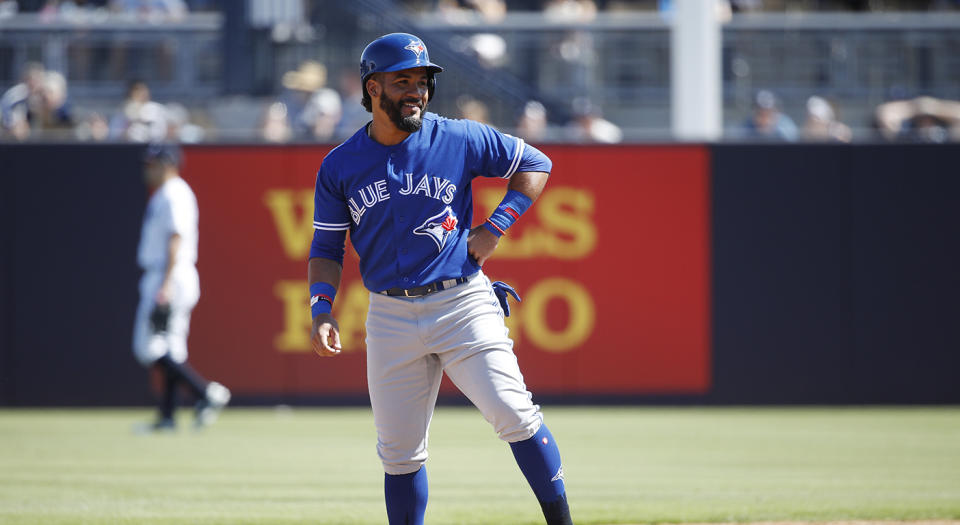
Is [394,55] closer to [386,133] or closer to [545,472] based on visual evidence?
[386,133]

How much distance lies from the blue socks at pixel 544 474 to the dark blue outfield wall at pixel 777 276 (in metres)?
8.26

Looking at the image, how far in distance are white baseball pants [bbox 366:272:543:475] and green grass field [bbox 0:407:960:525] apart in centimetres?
147

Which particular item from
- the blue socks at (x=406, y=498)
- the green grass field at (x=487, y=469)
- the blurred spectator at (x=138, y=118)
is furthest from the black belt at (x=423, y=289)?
the blurred spectator at (x=138, y=118)

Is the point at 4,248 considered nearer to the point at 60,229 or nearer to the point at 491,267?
the point at 60,229

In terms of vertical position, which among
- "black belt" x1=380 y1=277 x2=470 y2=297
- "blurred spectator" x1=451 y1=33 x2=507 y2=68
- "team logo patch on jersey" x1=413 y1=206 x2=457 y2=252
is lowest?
"black belt" x1=380 y1=277 x2=470 y2=297

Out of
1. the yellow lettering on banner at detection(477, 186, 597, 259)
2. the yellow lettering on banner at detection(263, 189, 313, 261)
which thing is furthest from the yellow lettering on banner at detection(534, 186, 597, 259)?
the yellow lettering on banner at detection(263, 189, 313, 261)

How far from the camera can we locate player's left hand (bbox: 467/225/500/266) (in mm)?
5188

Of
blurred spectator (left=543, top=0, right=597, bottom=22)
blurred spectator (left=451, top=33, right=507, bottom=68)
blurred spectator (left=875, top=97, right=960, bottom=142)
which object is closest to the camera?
blurred spectator (left=875, top=97, right=960, bottom=142)

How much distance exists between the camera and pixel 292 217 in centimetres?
1292

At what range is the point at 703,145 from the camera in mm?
13141

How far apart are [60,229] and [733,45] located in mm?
9245

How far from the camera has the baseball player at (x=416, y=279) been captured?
4992mm

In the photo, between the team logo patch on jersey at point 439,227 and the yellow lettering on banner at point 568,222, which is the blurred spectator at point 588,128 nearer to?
the yellow lettering on banner at point 568,222

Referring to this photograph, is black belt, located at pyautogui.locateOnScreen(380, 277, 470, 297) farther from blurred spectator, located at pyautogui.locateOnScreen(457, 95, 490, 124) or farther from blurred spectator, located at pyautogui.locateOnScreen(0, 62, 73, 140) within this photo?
blurred spectator, located at pyautogui.locateOnScreen(0, 62, 73, 140)
